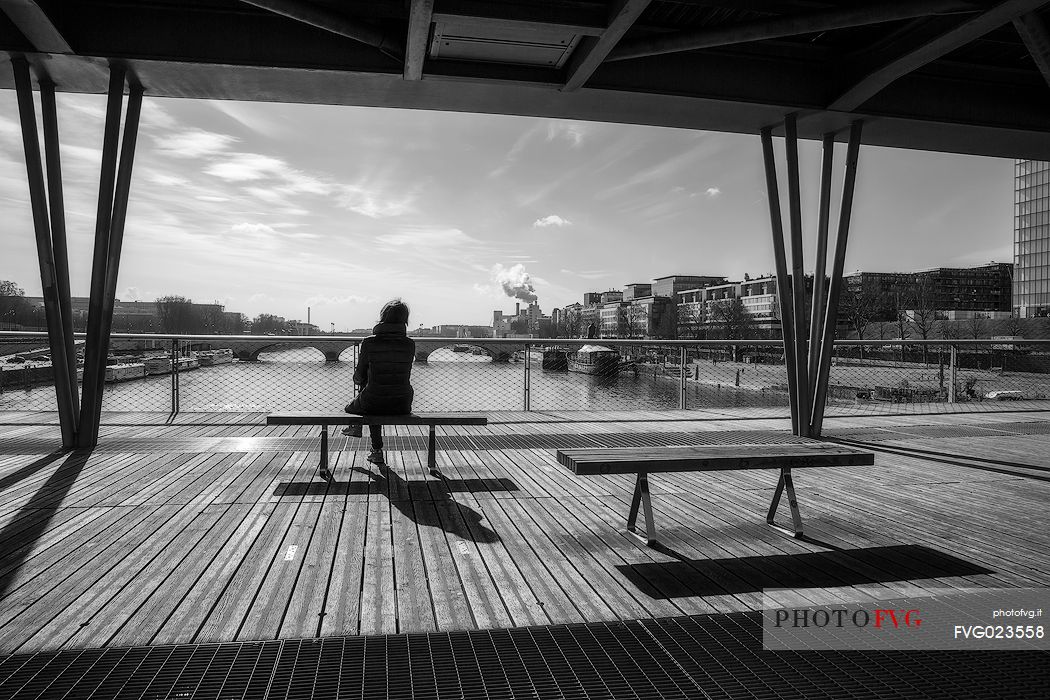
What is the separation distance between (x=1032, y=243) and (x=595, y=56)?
83.5m

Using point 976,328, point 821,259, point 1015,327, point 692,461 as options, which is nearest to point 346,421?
point 692,461

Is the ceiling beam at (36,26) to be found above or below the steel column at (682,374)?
above

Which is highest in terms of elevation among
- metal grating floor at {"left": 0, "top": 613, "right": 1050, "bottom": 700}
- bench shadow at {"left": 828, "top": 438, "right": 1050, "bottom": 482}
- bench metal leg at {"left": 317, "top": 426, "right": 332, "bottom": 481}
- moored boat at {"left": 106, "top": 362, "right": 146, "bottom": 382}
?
moored boat at {"left": 106, "top": 362, "right": 146, "bottom": 382}

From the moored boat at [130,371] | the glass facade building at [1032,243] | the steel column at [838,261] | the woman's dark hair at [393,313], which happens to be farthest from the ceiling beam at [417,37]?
the glass facade building at [1032,243]

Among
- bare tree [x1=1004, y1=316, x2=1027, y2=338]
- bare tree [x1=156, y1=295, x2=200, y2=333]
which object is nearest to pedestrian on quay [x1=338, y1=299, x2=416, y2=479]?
bare tree [x1=156, y1=295, x2=200, y2=333]

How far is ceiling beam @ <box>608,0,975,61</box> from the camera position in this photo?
15.0ft

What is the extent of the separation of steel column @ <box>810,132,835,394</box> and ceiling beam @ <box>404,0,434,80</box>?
421cm

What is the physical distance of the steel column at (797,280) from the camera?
20.9 feet

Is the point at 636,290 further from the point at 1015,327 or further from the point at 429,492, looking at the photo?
the point at 429,492

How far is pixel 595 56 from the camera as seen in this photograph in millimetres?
4996

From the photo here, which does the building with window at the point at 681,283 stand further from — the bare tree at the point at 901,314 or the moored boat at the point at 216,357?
the moored boat at the point at 216,357

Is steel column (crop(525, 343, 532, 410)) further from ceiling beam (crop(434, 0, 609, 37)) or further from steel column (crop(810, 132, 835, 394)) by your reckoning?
ceiling beam (crop(434, 0, 609, 37))

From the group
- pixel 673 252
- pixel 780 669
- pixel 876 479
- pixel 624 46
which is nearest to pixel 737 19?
pixel 624 46

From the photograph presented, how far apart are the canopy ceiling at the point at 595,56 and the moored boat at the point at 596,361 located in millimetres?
4528
